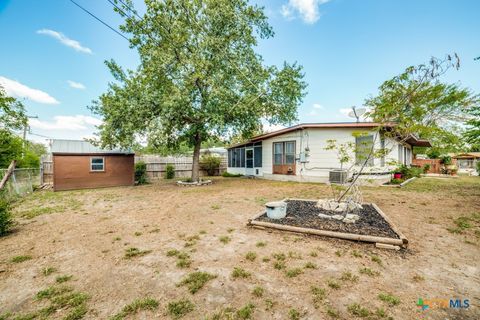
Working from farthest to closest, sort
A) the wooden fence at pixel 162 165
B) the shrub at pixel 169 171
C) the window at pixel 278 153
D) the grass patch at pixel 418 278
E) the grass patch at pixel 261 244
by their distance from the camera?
the shrub at pixel 169 171, the wooden fence at pixel 162 165, the window at pixel 278 153, the grass patch at pixel 261 244, the grass patch at pixel 418 278

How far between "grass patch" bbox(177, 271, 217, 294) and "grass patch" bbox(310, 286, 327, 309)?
4.05 ft

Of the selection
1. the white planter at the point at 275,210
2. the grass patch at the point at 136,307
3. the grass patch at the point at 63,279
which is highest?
the white planter at the point at 275,210

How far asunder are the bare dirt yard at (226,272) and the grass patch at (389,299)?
0.02 m

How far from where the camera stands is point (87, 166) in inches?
485

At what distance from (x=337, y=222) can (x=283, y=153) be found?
9331 millimetres

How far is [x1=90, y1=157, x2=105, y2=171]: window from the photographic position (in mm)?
12477

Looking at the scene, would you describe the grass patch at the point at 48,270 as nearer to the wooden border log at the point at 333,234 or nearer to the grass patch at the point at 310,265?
the wooden border log at the point at 333,234

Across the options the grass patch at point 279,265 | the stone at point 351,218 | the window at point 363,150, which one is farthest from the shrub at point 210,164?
the grass patch at point 279,265

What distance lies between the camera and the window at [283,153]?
13203 mm

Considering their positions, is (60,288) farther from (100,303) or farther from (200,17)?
(200,17)

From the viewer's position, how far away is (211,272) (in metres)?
2.79

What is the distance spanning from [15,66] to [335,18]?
17.6m

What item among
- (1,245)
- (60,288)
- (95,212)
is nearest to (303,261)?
(60,288)

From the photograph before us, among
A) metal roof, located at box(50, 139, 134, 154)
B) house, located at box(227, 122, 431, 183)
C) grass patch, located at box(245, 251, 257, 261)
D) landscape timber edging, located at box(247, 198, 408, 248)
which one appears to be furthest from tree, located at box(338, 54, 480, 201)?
metal roof, located at box(50, 139, 134, 154)
